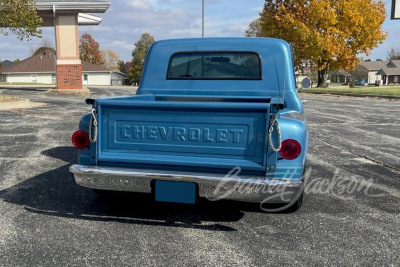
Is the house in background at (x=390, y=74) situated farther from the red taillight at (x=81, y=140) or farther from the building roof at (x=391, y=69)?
the red taillight at (x=81, y=140)

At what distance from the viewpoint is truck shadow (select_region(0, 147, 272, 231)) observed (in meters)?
3.68

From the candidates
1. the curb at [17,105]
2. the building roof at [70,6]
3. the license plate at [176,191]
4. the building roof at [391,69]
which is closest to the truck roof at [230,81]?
the license plate at [176,191]

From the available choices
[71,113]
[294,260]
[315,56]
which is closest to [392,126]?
[294,260]

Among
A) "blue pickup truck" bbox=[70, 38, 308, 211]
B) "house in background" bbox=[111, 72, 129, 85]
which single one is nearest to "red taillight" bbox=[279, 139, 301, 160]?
"blue pickup truck" bbox=[70, 38, 308, 211]

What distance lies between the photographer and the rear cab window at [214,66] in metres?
4.77

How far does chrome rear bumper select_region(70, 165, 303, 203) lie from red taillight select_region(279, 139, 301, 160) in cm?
21

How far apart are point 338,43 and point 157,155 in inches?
1280

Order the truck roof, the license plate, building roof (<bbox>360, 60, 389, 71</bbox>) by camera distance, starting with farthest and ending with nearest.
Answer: building roof (<bbox>360, 60, 389, 71</bbox>)
the truck roof
the license plate

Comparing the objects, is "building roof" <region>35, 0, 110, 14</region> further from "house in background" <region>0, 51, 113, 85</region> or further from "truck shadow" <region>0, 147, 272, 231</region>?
"house in background" <region>0, 51, 113, 85</region>

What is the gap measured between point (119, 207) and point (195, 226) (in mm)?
969

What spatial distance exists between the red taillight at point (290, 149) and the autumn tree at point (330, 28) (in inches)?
1200

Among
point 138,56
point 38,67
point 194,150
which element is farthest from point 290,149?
point 38,67

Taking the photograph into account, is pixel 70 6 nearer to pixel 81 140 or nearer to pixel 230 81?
pixel 230 81

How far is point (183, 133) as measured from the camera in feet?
10.7
